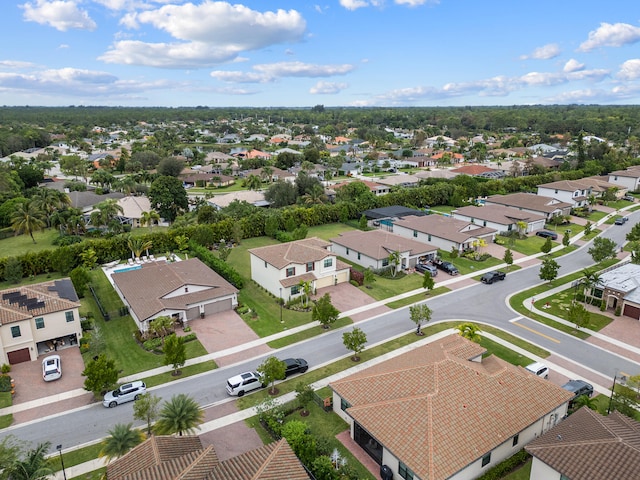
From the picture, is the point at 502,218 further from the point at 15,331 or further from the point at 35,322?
the point at 15,331

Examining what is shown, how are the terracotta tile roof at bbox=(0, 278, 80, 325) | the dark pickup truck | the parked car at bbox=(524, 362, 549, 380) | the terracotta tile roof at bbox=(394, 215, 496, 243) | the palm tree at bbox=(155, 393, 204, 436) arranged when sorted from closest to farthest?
the palm tree at bbox=(155, 393, 204, 436) → the parked car at bbox=(524, 362, 549, 380) → the terracotta tile roof at bbox=(0, 278, 80, 325) → the dark pickup truck → the terracotta tile roof at bbox=(394, 215, 496, 243)

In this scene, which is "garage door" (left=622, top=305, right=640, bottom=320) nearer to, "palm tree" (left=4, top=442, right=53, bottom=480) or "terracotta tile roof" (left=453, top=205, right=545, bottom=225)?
"terracotta tile roof" (left=453, top=205, right=545, bottom=225)

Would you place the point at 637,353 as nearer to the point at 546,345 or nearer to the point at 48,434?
the point at 546,345

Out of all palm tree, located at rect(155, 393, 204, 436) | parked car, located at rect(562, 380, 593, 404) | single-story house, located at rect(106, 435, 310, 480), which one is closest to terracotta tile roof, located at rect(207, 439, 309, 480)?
single-story house, located at rect(106, 435, 310, 480)

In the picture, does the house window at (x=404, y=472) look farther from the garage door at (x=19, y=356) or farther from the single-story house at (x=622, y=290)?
the single-story house at (x=622, y=290)

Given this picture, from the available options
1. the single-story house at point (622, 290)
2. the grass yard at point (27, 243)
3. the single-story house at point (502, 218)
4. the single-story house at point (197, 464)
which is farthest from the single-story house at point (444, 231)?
the grass yard at point (27, 243)

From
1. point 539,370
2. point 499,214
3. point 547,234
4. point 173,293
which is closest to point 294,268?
point 173,293
